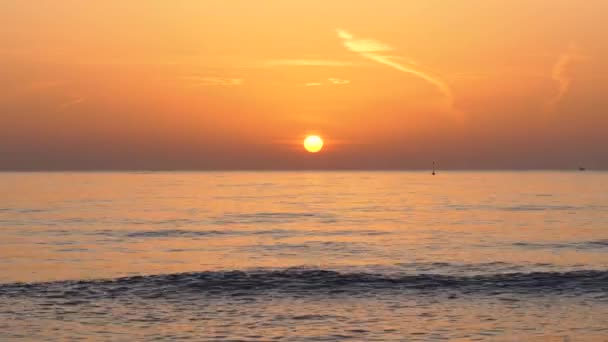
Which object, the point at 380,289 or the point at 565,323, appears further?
the point at 380,289

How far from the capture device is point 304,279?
109 feet

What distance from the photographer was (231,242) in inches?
1943

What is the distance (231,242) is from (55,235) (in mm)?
14096

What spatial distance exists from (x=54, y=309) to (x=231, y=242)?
79.8ft

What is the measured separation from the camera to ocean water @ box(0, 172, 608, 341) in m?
22.6

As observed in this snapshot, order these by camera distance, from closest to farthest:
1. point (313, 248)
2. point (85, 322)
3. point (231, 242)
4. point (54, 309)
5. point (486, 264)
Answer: point (85, 322)
point (54, 309)
point (486, 264)
point (313, 248)
point (231, 242)

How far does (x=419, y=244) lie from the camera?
1861 inches

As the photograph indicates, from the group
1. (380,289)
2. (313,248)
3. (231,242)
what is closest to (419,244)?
(313,248)

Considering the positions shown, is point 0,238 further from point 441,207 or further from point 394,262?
point 441,207

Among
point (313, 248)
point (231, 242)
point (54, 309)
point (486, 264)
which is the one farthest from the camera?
point (231, 242)

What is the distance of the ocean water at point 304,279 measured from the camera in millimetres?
22641

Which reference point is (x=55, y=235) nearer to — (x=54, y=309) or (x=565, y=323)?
(x=54, y=309)

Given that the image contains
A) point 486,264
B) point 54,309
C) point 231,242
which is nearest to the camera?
point 54,309

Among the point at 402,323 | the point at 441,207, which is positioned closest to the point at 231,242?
the point at 402,323
